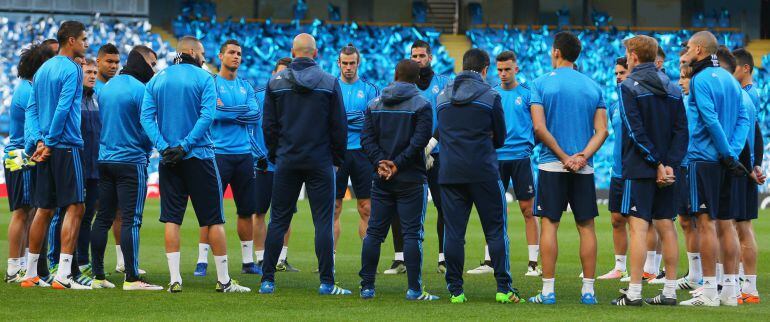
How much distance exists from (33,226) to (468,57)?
4.10 metres

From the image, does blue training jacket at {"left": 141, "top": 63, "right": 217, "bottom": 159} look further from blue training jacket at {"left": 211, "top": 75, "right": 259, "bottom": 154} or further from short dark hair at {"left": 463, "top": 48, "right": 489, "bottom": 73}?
short dark hair at {"left": 463, "top": 48, "right": 489, "bottom": 73}

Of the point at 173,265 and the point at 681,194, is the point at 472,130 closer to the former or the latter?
the point at 681,194

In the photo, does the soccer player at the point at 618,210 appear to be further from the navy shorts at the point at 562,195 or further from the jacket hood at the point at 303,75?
the jacket hood at the point at 303,75

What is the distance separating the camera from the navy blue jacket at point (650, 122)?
8.85m

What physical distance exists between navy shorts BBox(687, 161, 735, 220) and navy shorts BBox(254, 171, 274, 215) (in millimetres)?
4510

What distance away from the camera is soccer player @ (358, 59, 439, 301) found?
9344 mm

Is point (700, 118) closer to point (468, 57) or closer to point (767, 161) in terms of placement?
point (468, 57)

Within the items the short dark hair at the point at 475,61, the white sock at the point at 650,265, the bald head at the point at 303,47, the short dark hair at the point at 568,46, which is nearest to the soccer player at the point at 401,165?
the short dark hair at the point at 475,61

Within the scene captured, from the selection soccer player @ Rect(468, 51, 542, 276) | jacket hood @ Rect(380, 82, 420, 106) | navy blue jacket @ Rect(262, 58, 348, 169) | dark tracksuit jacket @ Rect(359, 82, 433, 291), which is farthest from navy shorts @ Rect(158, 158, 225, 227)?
soccer player @ Rect(468, 51, 542, 276)

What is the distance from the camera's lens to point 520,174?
12.0 metres

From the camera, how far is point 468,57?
940 cm

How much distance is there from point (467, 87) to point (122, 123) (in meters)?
3.06

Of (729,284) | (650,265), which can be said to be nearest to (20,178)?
(650,265)

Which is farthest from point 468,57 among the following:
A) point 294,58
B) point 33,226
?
point 33,226
